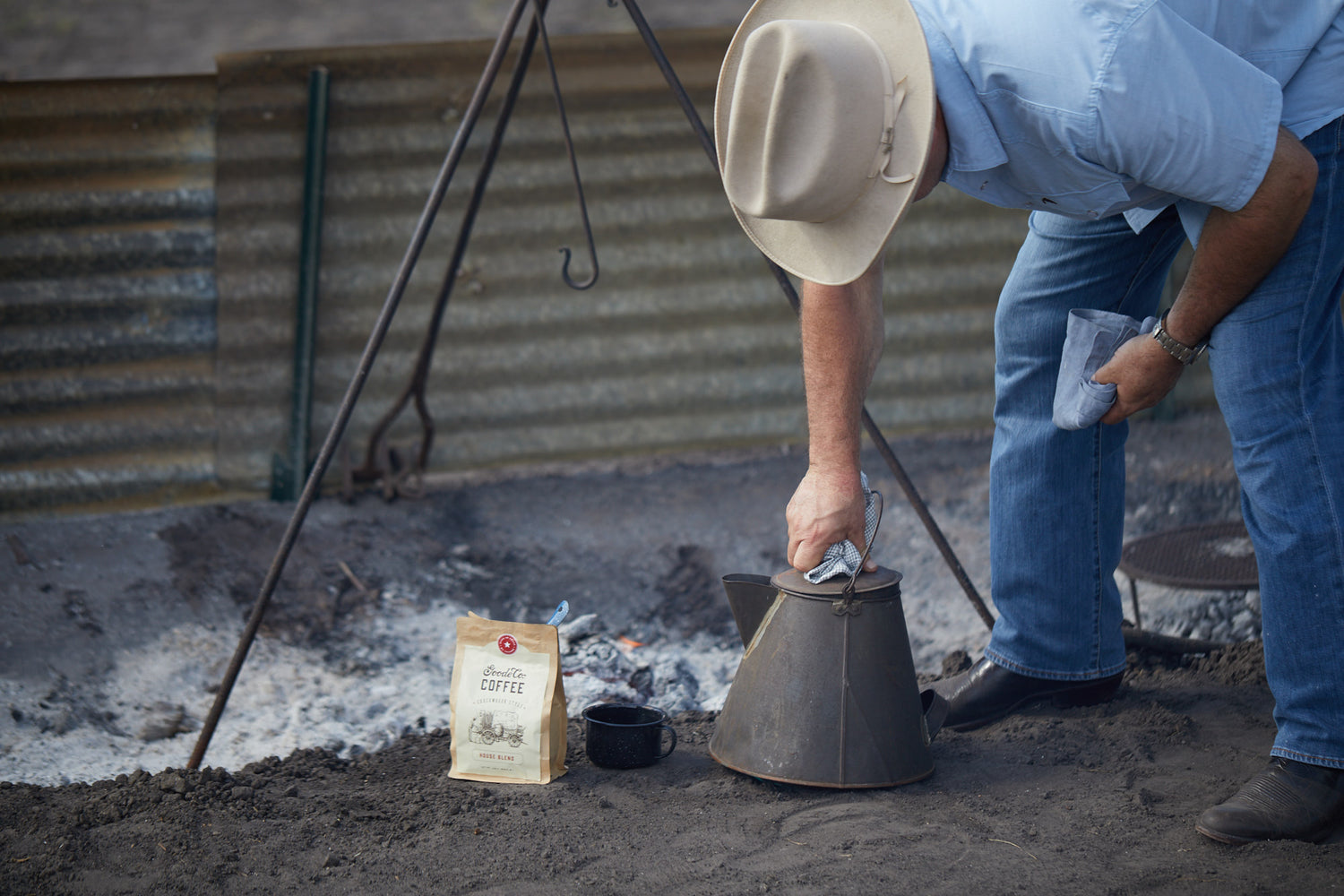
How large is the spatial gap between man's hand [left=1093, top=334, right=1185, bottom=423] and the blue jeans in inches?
3.4

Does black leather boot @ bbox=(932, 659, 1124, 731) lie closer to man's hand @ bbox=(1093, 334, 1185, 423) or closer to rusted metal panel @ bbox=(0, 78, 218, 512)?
man's hand @ bbox=(1093, 334, 1185, 423)

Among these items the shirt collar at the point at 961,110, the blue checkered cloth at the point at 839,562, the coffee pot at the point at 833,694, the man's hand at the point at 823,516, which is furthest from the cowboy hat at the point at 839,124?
the coffee pot at the point at 833,694

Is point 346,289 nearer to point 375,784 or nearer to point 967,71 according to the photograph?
point 375,784

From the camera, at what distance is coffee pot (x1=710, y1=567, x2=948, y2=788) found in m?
2.15

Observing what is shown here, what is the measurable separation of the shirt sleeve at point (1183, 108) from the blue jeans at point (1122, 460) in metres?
0.27

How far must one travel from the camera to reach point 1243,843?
194cm

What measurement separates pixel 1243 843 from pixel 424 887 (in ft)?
4.60

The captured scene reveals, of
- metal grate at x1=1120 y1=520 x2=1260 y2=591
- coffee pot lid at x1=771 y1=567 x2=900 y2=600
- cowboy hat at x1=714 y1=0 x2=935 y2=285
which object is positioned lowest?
metal grate at x1=1120 y1=520 x2=1260 y2=591

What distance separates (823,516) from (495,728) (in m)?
0.78

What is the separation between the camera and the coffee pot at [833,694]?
7.04 ft

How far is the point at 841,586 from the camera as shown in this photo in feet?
7.10

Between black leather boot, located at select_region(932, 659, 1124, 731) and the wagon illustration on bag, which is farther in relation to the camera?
black leather boot, located at select_region(932, 659, 1124, 731)

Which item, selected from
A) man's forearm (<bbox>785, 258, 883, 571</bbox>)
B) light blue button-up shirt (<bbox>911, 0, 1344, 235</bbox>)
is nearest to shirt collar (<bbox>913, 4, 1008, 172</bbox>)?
light blue button-up shirt (<bbox>911, 0, 1344, 235</bbox>)

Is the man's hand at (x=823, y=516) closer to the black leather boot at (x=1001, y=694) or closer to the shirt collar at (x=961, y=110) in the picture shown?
the black leather boot at (x=1001, y=694)
